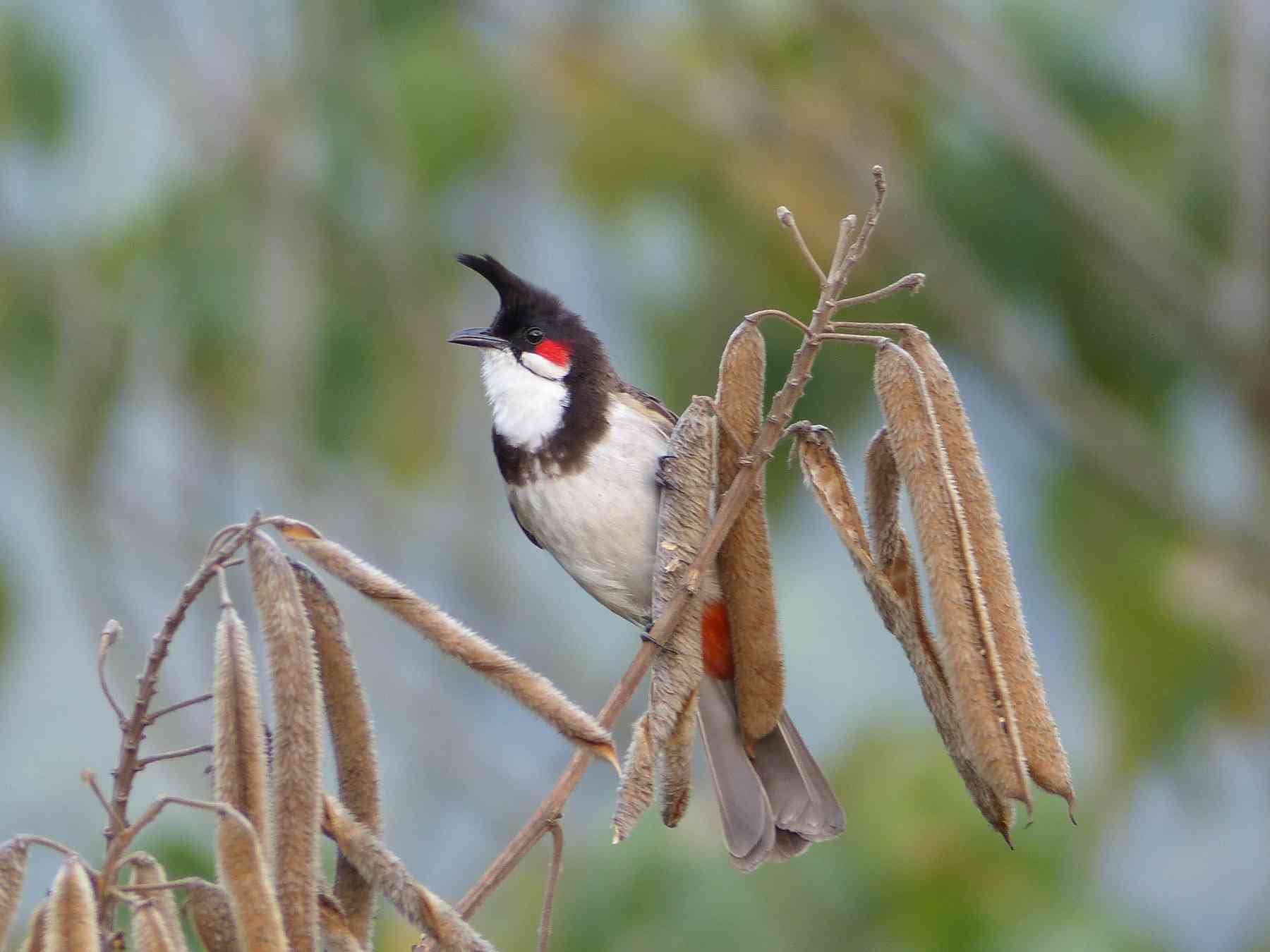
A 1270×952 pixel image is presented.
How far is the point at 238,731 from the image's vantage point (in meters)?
1.23

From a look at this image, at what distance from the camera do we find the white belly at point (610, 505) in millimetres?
2590

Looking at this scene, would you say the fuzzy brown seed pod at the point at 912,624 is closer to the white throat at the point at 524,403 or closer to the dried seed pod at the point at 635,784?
the dried seed pod at the point at 635,784

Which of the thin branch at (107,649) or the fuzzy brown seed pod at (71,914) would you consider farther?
the thin branch at (107,649)

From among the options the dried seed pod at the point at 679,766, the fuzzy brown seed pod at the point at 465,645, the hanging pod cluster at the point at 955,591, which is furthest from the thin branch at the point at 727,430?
the fuzzy brown seed pod at the point at 465,645

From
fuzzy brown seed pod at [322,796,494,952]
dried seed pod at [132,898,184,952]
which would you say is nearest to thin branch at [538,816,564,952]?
fuzzy brown seed pod at [322,796,494,952]

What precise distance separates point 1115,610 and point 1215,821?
3.67 ft

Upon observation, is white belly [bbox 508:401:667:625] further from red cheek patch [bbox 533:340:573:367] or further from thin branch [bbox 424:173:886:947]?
thin branch [bbox 424:173:886:947]

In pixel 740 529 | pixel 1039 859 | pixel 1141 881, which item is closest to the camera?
pixel 740 529

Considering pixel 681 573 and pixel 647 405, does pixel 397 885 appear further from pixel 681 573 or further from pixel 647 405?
pixel 647 405

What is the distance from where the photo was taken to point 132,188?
615 cm

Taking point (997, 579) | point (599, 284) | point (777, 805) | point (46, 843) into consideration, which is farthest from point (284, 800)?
point (599, 284)

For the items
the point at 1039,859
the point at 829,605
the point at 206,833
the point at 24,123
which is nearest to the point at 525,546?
the point at 829,605

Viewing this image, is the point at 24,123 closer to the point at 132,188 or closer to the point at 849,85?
the point at 132,188

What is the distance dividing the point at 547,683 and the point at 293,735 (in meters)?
0.20
